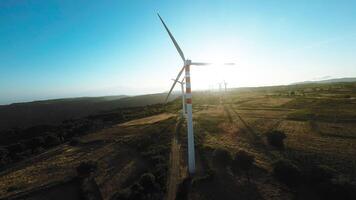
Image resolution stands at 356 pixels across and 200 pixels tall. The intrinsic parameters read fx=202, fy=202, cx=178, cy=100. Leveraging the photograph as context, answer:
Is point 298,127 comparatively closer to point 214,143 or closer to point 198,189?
point 214,143

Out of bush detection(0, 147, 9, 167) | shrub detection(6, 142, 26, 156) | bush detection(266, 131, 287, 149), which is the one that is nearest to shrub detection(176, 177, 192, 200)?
bush detection(266, 131, 287, 149)

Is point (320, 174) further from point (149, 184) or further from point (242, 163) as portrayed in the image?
point (149, 184)

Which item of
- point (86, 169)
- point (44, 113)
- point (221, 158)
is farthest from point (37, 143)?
point (44, 113)

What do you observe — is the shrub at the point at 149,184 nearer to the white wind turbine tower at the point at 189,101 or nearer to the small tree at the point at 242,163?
the white wind turbine tower at the point at 189,101

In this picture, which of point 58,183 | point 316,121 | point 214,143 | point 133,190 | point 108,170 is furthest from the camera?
point 316,121

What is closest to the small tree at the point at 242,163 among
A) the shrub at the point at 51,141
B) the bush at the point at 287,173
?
the bush at the point at 287,173

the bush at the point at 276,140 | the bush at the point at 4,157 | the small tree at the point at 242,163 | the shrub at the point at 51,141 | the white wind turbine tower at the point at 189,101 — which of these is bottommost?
the bush at the point at 4,157

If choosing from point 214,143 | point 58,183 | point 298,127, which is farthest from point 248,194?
point 298,127
